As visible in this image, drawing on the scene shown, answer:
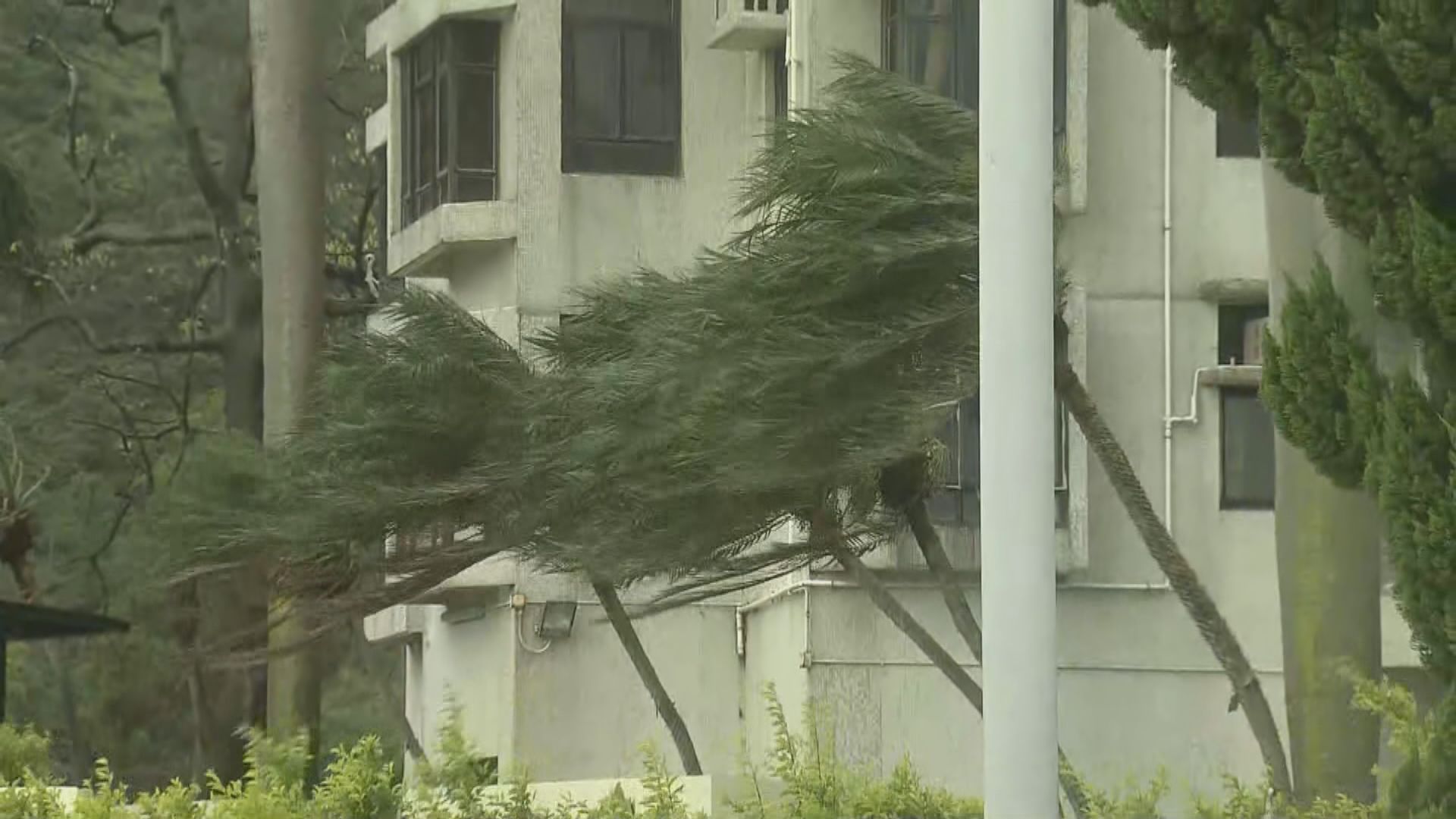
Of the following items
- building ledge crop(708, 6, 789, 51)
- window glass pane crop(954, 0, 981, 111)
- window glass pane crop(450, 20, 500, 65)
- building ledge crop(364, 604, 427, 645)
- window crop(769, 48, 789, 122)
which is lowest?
building ledge crop(364, 604, 427, 645)

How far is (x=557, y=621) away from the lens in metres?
21.0

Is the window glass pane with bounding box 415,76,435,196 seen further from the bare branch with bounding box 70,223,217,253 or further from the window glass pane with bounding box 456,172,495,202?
the bare branch with bounding box 70,223,217,253

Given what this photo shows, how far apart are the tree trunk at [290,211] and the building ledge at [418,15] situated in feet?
10.8

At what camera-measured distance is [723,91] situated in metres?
21.3

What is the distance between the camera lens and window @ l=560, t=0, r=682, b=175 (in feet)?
69.1

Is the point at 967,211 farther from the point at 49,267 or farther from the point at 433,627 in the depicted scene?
the point at 49,267

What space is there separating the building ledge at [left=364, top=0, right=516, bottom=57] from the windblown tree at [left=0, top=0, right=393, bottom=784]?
17.5 feet

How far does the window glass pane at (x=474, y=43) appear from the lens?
70.8ft

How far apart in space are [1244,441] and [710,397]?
760 centimetres

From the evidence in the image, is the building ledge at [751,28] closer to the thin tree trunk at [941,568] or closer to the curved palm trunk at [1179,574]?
the thin tree trunk at [941,568]

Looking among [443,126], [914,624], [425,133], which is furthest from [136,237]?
[914,624]

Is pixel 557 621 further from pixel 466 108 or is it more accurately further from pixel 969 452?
pixel 969 452

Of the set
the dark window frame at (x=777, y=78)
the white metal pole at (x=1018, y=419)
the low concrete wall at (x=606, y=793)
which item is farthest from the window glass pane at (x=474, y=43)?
the white metal pole at (x=1018, y=419)

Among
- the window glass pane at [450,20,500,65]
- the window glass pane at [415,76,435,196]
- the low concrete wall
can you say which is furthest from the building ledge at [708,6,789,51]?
the low concrete wall
